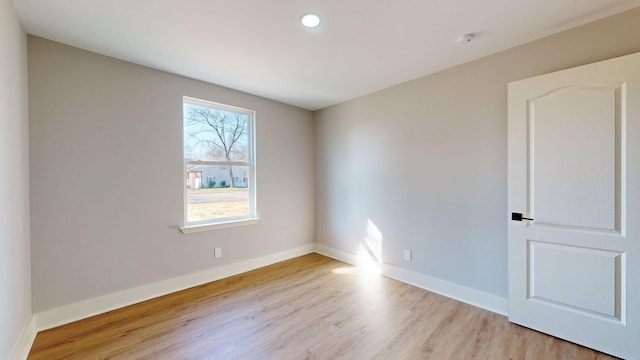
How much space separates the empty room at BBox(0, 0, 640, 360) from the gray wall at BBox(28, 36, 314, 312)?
0.05 ft

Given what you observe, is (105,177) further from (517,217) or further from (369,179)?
(517,217)

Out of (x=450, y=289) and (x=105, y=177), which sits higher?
(x=105, y=177)

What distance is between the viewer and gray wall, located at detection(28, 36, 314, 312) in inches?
85.0

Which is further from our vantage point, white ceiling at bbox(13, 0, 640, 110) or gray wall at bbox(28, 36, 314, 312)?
gray wall at bbox(28, 36, 314, 312)

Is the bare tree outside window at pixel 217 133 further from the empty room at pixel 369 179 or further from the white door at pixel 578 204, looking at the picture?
the white door at pixel 578 204

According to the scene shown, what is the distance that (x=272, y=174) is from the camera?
380 cm

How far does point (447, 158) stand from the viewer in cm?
274

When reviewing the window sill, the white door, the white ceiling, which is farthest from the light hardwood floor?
the white ceiling

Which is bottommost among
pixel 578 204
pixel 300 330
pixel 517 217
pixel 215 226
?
pixel 300 330

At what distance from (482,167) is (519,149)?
380mm

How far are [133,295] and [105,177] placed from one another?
1215mm

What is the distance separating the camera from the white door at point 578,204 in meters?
1.73

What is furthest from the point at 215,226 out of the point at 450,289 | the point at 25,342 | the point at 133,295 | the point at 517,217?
the point at 517,217

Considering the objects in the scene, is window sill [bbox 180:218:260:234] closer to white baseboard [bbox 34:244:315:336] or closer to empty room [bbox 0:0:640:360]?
empty room [bbox 0:0:640:360]
